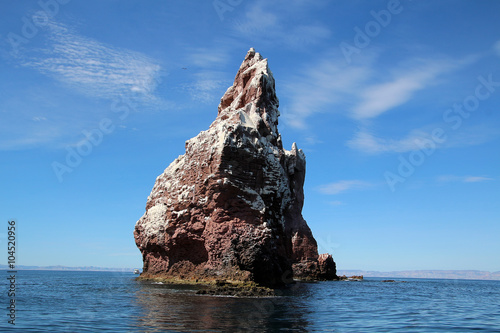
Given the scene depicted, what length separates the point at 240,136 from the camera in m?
47.1

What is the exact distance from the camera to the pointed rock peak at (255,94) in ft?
184

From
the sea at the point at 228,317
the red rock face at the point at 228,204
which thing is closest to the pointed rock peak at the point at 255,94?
the red rock face at the point at 228,204

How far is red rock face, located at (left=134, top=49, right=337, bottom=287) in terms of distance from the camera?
145 ft

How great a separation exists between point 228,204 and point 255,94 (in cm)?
1799

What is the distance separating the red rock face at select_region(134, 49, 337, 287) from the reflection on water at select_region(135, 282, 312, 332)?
36.1 feet

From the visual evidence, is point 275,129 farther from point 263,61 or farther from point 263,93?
point 263,61

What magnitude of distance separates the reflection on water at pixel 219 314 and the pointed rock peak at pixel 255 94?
2682 cm

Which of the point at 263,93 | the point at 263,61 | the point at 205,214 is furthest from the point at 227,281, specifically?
the point at 263,61

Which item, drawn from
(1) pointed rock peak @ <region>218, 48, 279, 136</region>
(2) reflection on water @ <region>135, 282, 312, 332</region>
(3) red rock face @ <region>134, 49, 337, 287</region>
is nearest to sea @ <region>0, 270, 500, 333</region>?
(2) reflection on water @ <region>135, 282, 312, 332</region>

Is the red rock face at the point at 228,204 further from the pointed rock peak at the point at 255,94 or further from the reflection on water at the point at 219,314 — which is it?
the reflection on water at the point at 219,314

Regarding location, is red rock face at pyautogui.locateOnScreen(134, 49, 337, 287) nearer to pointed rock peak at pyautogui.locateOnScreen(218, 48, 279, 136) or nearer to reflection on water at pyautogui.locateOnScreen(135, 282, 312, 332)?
pointed rock peak at pyautogui.locateOnScreen(218, 48, 279, 136)

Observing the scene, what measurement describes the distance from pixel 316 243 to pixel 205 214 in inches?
1296

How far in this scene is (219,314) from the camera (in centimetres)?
2391

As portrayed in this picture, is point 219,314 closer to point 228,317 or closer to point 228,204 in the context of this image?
point 228,317
